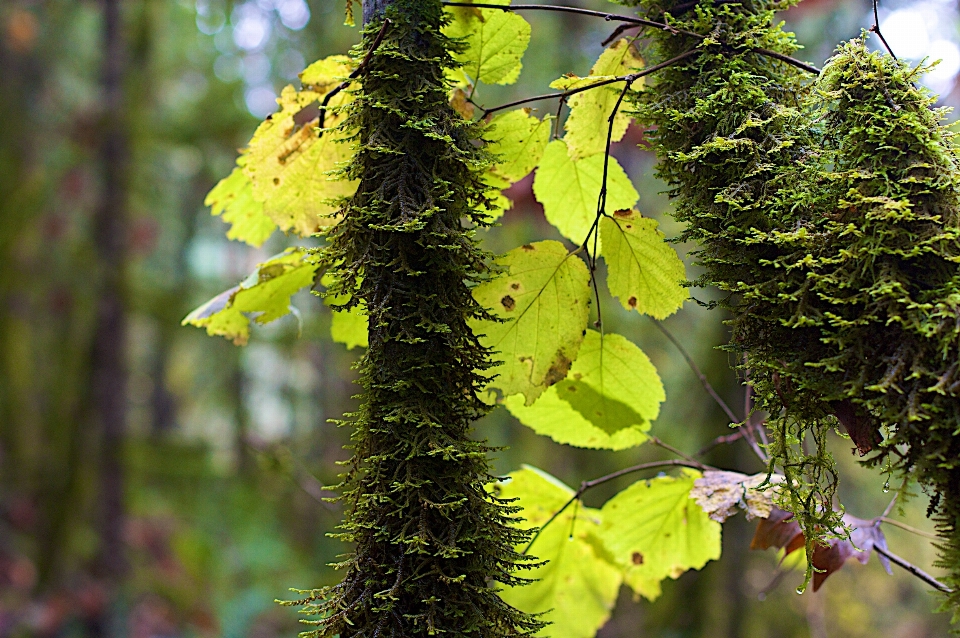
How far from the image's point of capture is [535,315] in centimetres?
96

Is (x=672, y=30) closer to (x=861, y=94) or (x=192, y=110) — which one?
(x=861, y=94)

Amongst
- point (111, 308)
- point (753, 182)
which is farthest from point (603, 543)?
point (111, 308)

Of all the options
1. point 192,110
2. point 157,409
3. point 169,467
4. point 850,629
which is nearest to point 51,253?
point 192,110

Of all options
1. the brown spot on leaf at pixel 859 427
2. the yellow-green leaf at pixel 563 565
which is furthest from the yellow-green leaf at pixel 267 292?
the brown spot on leaf at pixel 859 427

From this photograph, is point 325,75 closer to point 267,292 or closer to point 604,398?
point 267,292

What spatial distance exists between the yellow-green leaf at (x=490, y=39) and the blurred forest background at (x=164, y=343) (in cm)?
236

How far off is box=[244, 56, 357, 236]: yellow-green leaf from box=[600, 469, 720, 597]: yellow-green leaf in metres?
0.71

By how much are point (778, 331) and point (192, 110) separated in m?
6.56

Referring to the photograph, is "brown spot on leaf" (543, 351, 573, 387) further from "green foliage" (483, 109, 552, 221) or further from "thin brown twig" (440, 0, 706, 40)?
"thin brown twig" (440, 0, 706, 40)

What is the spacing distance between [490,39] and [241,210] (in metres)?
0.57

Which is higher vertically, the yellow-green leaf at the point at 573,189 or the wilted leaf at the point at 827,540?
the yellow-green leaf at the point at 573,189

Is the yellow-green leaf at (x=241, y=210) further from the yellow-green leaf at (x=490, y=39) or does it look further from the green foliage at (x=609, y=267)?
the yellow-green leaf at (x=490, y=39)

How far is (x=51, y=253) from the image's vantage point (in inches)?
289

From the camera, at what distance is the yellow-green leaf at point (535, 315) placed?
947mm
